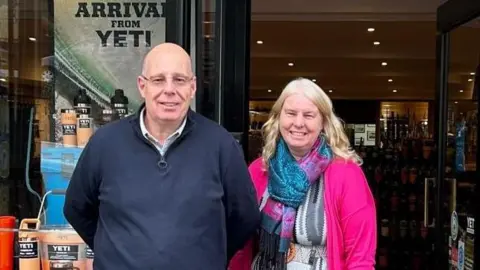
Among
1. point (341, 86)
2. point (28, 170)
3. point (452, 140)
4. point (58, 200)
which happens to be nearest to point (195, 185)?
point (58, 200)

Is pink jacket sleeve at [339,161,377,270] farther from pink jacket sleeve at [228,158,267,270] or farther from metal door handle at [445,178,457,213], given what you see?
metal door handle at [445,178,457,213]

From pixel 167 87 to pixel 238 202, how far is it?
373 mm

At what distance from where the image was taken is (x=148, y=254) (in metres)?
1.63

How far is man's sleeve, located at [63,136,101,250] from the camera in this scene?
1739 mm

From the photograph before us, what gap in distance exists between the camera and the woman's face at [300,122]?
73.8 inches

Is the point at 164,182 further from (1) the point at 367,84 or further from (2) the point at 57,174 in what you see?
(1) the point at 367,84

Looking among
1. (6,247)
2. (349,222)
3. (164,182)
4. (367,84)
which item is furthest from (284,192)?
(367,84)

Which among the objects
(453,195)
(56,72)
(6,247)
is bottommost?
(6,247)

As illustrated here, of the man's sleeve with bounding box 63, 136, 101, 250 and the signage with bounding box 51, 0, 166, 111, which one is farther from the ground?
the signage with bounding box 51, 0, 166, 111

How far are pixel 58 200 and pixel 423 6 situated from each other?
12.5ft

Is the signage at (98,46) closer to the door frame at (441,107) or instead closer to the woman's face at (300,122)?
the woman's face at (300,122)

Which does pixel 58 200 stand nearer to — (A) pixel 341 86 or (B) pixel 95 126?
(B) pixel 95 126

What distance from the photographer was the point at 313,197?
1894mm

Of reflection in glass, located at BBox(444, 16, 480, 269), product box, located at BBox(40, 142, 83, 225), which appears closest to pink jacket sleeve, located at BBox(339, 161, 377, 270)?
product box, located at BBox(40, 142, 83, 225)
